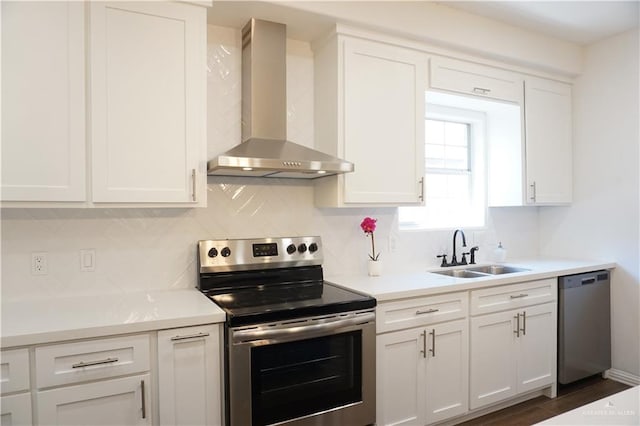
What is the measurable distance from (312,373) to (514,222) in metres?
2.60

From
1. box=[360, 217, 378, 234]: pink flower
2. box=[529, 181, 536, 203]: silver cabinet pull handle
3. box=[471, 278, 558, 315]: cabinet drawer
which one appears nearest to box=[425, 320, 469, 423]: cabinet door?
box=[471, 278, 558, 315]: cabinet drawer

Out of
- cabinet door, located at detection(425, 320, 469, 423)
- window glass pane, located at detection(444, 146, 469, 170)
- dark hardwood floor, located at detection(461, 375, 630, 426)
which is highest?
window glass pane, located at detection(444, 146, 469, 170)

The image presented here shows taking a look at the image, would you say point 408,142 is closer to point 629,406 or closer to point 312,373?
point 312,373

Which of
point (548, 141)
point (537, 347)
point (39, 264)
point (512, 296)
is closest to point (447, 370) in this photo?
point (512, 296)

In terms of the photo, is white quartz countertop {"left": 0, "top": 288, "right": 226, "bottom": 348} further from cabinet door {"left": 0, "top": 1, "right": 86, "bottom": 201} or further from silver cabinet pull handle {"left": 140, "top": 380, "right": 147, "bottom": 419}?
cabinet door {"left": 0, "top": 1, "right": 86, "bottom": 201}

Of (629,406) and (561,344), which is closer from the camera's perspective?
(629,406)

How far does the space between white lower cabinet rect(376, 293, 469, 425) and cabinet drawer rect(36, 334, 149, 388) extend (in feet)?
A: 4.01

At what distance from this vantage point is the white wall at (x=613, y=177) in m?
3.36

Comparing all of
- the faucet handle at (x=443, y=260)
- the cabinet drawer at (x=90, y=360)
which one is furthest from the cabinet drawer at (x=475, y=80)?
the cabinet drawer at (x=90, y=360)

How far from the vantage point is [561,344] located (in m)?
3.16

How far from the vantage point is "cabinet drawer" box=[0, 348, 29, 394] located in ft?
5.33

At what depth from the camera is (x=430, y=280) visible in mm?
2764

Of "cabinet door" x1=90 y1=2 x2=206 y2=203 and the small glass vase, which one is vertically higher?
"cabinet door" x1=90 y1=2 x2=206 y2=203

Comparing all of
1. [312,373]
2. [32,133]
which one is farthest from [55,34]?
[312,373]
